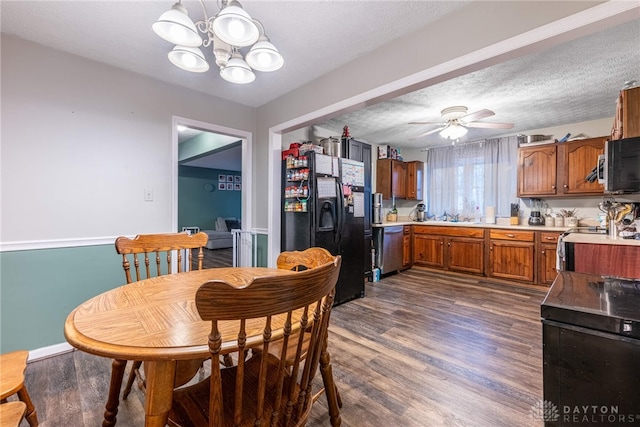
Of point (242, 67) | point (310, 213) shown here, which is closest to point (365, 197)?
point (310, 213)

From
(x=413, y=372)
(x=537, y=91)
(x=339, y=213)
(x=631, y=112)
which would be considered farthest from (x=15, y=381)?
(x=537, y=91)

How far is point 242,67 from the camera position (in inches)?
67.8

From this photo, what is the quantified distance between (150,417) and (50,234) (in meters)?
2.12

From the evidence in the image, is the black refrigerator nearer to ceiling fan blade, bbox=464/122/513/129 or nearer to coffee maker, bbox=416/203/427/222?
ceiling fan blade, bbox=464/122/513/129

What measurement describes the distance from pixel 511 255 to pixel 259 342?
438cm

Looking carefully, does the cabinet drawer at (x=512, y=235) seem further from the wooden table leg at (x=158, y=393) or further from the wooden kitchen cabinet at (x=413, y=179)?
the wooden table leg at (x=158, y=393)

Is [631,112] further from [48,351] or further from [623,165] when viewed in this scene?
[48,351]

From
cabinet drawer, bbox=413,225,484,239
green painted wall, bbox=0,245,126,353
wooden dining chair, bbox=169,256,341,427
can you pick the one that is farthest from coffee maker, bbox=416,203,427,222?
green painted wall, bbox=0,245,126,353

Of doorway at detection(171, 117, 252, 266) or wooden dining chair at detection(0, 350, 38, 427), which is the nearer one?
wooden dining chair at detection(0, 350, 38, 427)

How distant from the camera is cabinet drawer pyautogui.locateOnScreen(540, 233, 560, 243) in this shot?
3.57 meters

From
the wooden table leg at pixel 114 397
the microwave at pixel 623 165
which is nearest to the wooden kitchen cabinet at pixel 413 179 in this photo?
the microwave at pixel 623 165

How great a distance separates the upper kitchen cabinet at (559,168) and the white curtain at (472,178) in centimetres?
34

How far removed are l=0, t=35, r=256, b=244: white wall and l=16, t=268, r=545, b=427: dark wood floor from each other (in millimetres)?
1093

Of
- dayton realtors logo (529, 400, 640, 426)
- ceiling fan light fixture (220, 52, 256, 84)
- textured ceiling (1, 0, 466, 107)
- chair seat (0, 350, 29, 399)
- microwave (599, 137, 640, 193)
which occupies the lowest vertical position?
chair seat (0, 350, 29, 399)
